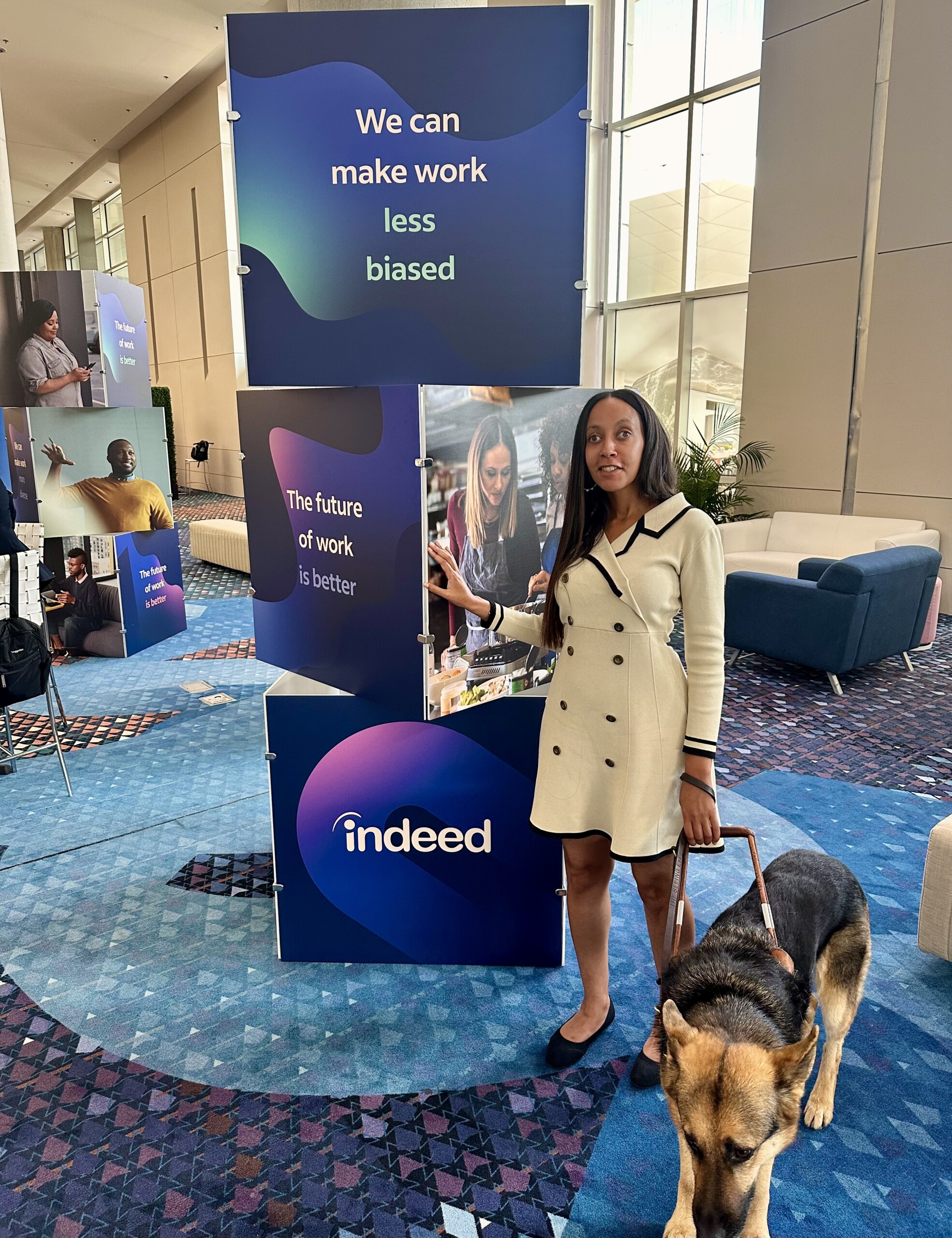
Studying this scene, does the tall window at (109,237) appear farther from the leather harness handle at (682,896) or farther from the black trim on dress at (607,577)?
the leather harness handle at (682,896)

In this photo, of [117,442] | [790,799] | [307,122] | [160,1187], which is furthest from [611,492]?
[117,442]

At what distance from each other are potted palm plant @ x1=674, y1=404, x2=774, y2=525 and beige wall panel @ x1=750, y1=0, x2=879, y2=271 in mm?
1829

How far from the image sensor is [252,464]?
2525 mm

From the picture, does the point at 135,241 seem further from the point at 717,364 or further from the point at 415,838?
the point at 415,838

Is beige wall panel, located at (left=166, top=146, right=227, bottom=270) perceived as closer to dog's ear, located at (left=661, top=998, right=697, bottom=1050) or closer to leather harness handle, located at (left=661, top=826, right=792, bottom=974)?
leather harness handle, located at (left=661, top=826, right=792, bottom=974)

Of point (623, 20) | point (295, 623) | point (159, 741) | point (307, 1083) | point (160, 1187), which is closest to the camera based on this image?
point (160, 1187)

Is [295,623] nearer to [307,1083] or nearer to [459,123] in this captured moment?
[307,1083]

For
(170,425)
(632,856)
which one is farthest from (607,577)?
(170,425)

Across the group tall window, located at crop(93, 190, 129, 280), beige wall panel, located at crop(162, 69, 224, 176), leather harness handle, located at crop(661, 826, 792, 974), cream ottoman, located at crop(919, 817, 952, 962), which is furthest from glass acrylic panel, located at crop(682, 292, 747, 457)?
tall window, located at crop(93, 190, 129, 280)

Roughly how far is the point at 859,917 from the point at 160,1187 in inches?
67.3

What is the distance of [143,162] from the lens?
18938mm

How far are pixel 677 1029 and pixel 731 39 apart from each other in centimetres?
1152

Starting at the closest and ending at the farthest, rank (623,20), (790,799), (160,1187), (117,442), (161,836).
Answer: (160,1187) → (161,836) → (790,799) → (117,442) → (623,20)

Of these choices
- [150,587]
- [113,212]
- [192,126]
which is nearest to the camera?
[150,587]
